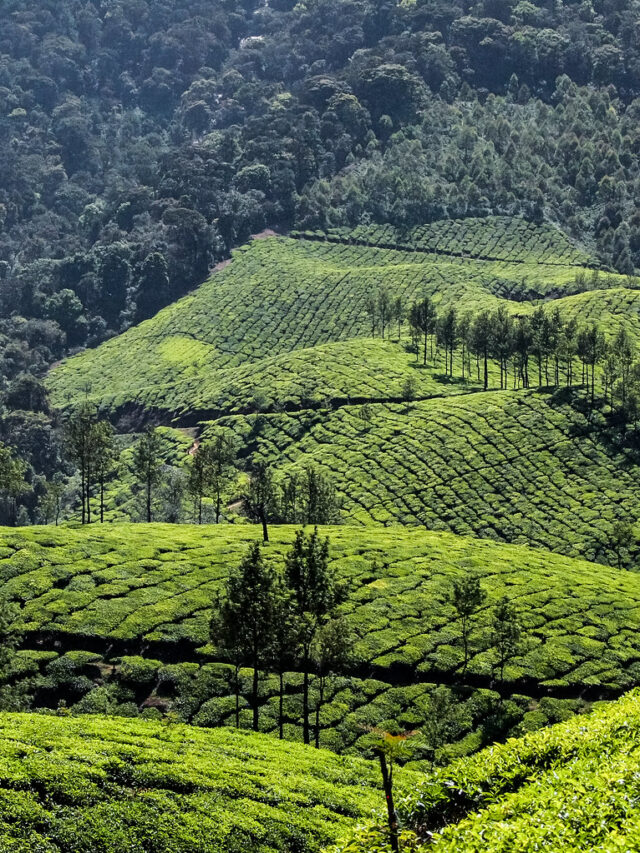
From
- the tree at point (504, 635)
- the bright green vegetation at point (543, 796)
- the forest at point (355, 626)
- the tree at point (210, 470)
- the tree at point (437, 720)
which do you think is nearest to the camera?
the bright green vegetation at point (543, 796)

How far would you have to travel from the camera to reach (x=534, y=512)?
12262cm

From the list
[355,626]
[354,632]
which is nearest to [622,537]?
[355,626]

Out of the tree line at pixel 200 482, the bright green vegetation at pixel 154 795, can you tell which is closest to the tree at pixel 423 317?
the tree line at pixel 200 482

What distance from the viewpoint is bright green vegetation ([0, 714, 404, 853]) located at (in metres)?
36.7

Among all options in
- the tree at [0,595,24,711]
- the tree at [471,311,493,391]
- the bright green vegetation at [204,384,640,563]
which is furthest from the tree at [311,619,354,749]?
the tree at [471,311,493,391]

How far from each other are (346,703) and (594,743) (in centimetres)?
4044

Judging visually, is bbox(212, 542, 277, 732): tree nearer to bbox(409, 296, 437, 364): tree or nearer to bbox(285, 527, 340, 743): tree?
bbox(285, 527, 340, 743): tree

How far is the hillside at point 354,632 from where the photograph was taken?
2611 inches

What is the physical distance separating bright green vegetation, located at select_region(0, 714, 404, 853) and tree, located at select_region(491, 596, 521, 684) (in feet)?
88.4

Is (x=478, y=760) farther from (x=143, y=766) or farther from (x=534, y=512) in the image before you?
(x=534, y=512)

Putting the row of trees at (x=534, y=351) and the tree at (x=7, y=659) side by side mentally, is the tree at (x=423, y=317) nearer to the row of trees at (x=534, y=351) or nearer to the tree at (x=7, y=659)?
the row of trees at (x=534, y=351)

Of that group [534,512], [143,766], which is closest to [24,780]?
[143,766]

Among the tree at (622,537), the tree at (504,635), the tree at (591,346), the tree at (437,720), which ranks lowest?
the tree at (437,720)

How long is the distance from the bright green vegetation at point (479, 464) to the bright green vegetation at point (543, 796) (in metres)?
85.8
